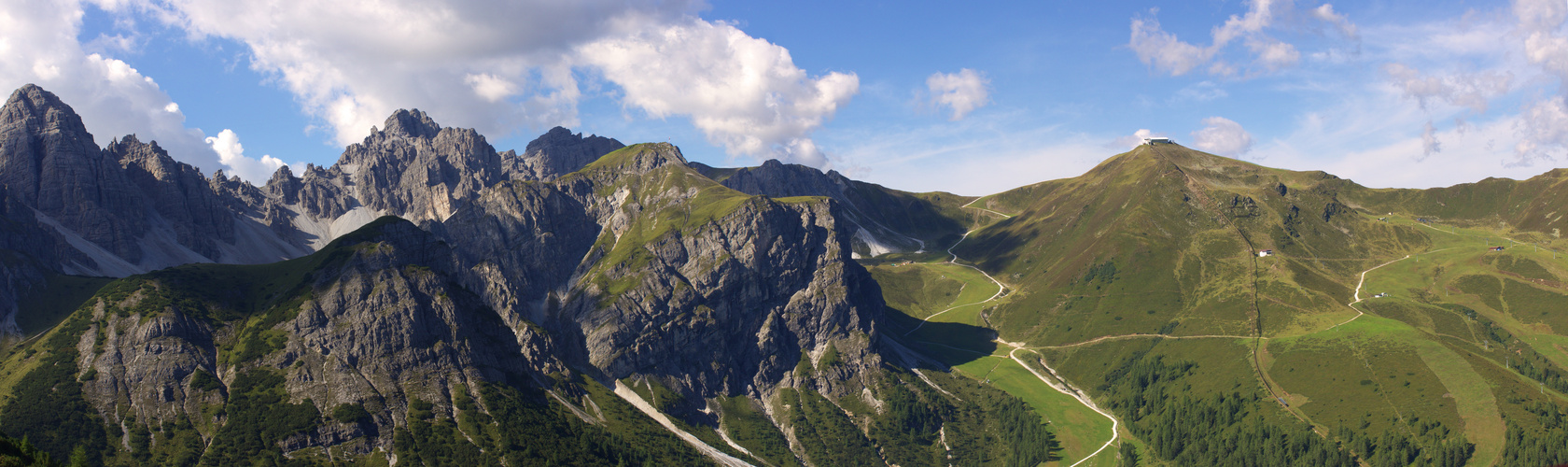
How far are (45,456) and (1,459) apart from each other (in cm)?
1919

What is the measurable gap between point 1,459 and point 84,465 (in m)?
24.9

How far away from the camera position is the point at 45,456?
5212 inches

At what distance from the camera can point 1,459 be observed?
115 meters

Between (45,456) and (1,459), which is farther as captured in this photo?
(45,456)

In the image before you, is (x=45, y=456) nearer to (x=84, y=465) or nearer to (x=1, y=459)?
(x=84, y=465)

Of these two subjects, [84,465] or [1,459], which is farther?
[84,465]

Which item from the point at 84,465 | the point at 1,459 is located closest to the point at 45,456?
the point at 84,465

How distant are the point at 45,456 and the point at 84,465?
6670 millimetres

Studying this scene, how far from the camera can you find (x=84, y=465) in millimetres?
138375
